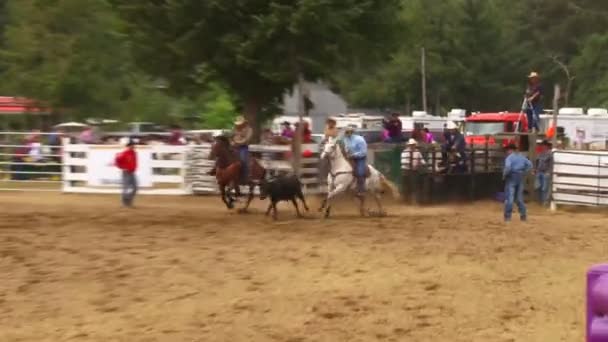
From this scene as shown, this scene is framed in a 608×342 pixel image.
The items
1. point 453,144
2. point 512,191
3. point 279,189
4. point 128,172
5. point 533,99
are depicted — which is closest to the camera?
point 279,189

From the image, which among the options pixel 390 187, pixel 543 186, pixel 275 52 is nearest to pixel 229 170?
pixel 390 187

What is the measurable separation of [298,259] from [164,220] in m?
5.45

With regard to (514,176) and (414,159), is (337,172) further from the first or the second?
(414,159)

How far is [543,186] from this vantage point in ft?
81.7

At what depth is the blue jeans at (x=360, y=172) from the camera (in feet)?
66.1

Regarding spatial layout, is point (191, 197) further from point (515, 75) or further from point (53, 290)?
point (515, 75)

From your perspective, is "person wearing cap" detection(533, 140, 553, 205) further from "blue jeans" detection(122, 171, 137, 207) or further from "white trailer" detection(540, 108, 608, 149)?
"white trailer" detection(540, 108, 608, 149)

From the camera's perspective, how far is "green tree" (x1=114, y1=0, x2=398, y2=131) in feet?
79.7

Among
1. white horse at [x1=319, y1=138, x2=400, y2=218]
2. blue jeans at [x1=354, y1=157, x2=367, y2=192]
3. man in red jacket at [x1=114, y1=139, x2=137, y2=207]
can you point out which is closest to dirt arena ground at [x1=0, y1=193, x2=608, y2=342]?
white horse at [x1=319, y1=138, x2=400, y2=218]

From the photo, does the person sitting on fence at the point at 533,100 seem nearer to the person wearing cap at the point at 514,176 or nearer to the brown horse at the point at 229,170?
the person wearing cap at the point at 514,176

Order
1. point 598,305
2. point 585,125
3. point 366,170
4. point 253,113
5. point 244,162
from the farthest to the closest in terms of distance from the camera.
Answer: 1. point 585,125
2. point 253,113
3. point 244,162
4. point 366,170
5. point 598,305

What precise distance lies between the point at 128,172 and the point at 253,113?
6552 mm

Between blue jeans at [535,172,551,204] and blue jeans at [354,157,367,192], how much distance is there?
6.08 meters

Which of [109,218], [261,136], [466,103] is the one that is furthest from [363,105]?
[109,218]
